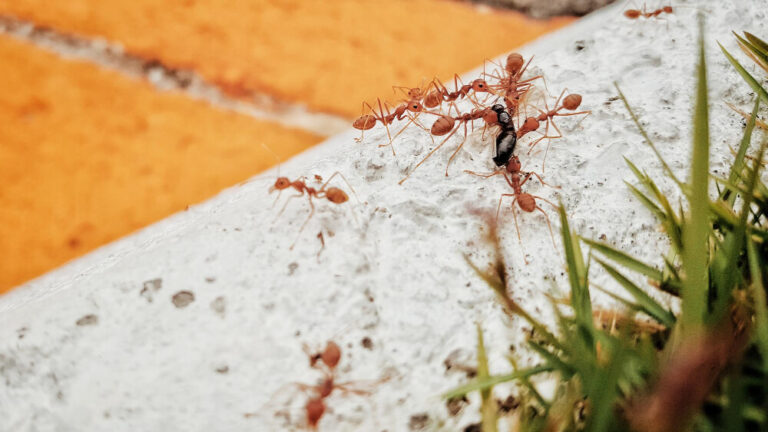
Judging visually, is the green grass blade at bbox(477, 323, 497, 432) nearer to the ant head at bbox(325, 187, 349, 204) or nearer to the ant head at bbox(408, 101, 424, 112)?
the ant head at bbox(325, 187, 349, 204)

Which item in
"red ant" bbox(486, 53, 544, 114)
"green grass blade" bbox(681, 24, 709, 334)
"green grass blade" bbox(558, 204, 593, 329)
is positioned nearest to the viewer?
"green grass blade" bbox(681, 24, 709, 334)

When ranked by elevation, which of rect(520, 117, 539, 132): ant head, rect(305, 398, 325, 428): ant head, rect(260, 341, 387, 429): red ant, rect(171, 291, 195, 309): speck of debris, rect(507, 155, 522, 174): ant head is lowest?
rect(305, 398, 325, 428): ant head

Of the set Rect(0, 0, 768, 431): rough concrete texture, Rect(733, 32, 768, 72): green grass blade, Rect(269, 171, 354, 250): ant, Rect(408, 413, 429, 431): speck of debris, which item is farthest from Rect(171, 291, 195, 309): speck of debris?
Rect(733, 32, 768, 72): green grass blade

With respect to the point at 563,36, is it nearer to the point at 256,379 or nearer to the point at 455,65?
the point at 455,65

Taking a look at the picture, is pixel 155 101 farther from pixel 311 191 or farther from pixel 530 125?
pixel 530 125

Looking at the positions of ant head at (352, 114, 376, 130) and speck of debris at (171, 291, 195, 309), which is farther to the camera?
ant head at (352, 114, 376, 130)

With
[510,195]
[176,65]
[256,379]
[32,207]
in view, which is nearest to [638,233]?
[510,195]
